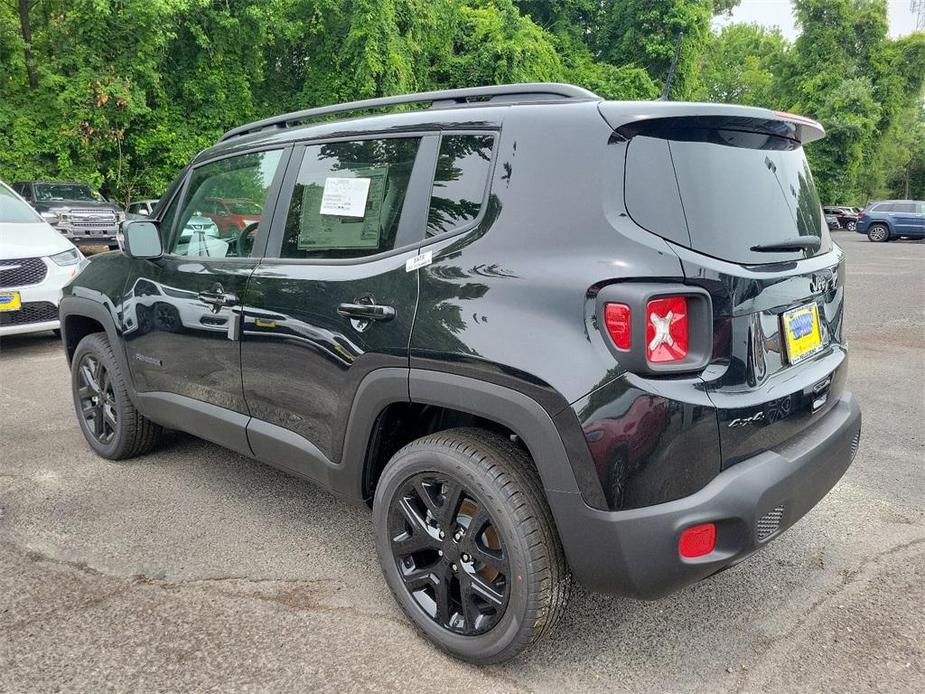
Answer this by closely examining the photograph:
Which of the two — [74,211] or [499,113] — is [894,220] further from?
[499,113]

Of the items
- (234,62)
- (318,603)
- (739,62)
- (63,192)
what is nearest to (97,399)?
(318,603)

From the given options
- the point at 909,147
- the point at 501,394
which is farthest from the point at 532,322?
the point at 909,147

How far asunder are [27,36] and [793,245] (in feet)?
71.4

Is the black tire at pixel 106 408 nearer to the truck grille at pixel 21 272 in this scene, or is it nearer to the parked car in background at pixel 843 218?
the truck grille at pixel 21 272

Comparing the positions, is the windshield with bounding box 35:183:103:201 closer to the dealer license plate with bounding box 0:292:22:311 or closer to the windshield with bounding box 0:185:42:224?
the windshield with bounding box 0:185:42:224

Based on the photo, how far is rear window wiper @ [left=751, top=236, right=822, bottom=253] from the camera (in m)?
2.21

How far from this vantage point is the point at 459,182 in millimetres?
2381

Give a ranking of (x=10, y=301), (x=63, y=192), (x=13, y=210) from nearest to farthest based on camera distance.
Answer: (x=10, y=301), (x=13, y=210), (x=63, y=192)

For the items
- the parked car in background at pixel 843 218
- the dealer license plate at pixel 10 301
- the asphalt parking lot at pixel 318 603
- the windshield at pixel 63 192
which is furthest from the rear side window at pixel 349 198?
the parked car in background at pixel 843 218

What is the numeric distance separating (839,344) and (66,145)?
1958cm

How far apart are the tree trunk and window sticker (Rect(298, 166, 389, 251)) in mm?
19646

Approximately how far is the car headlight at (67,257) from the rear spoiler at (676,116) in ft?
20.9

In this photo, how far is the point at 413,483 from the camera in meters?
2.39

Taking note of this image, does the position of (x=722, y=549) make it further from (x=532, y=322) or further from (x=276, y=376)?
(x=276, y=376)
